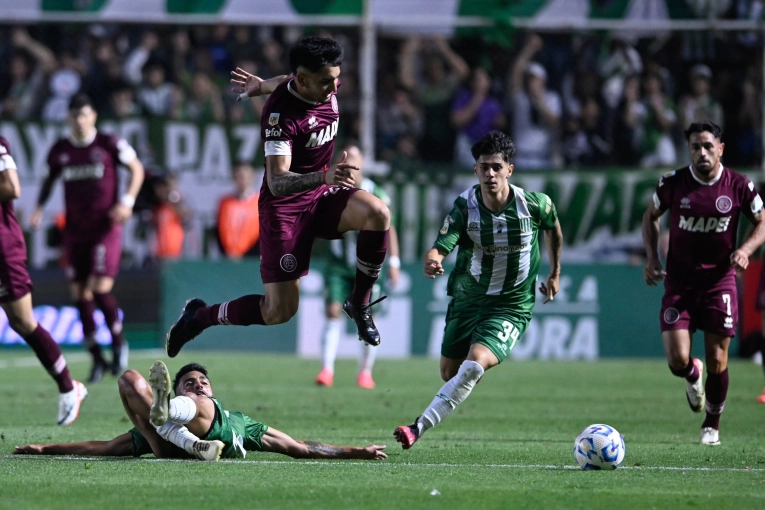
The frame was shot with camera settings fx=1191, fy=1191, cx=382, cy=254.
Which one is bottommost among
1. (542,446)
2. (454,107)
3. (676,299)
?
(542,446)

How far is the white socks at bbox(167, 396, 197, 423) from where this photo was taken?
6.56 meters

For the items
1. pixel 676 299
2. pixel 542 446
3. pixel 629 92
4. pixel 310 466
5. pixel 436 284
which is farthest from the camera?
pixel 629 92

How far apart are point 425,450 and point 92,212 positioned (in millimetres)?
6395

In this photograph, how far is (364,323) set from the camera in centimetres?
766

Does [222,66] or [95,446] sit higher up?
[222,66]

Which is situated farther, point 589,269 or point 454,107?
point 454,107

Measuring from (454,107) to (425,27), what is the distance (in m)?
1.30

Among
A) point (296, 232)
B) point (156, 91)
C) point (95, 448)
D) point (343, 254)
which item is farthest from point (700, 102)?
point (95, 448)

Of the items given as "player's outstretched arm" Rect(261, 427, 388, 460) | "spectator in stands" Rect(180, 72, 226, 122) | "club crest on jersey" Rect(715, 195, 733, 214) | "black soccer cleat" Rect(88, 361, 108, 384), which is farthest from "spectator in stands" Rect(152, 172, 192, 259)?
"player's outstretched arm" Rect(261, 427, 388, 460)

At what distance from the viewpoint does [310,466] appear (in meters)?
6.92

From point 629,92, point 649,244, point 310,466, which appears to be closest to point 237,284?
point 629,92

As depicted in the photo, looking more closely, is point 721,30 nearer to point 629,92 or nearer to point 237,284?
point 629,92

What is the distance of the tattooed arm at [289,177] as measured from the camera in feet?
22.7

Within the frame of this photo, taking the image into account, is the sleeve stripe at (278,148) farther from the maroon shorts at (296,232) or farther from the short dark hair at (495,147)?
the short dark hair at (495,147)
